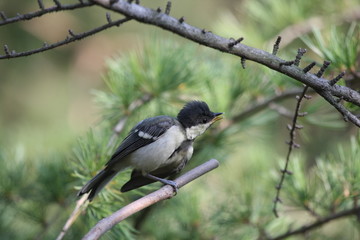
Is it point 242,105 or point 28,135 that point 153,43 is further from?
point 28,135

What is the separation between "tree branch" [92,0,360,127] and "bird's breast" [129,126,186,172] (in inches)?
22.8

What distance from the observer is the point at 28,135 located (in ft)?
7.98

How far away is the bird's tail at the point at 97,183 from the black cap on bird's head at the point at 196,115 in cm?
31

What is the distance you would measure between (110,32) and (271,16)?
4.37 feet

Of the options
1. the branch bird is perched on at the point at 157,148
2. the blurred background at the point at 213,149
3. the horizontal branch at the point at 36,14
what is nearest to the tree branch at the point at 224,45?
the horizontal branch at the point at 36,14

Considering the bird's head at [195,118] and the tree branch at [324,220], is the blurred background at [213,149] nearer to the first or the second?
the tree branch at [324,220]

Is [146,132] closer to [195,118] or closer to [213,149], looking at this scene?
[195,118]

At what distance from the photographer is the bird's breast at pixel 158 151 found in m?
1.48

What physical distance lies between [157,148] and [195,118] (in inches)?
6.6

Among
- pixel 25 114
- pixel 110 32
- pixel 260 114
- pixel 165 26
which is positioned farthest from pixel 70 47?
pixel 165 26

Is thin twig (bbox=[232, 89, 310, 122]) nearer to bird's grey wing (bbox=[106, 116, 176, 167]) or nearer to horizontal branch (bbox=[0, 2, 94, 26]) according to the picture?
bird's grey wing (bbox=[106, 116, 176, 167])

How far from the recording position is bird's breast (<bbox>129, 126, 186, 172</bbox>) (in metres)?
1.48

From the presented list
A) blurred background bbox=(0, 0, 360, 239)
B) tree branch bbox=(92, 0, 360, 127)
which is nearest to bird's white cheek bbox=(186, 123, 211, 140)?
blurred background bbox=(0, 0, 360, 239)

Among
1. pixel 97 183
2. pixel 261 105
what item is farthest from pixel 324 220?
pixel 97 183
